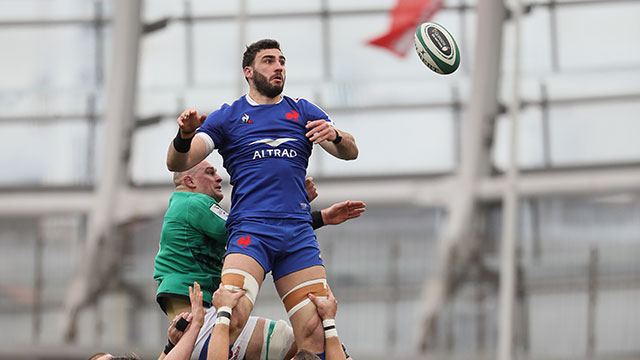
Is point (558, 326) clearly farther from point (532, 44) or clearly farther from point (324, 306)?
point (324, 306)

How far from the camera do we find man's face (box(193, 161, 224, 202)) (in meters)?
5.68

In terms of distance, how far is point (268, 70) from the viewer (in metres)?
5.08

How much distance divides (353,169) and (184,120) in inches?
368

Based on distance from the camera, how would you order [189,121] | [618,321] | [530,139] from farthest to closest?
[530,139]
[618,321]
[189,121]

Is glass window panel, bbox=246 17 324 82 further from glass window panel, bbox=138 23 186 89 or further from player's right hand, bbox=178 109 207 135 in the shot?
player's right hand, bbox=178 109 207 135

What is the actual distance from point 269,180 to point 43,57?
421 inches

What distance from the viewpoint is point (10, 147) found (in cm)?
1480

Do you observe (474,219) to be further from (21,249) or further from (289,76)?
(21,249)

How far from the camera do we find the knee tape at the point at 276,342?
17.8 feet

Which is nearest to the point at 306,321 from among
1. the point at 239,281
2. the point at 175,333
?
the point at 239,281

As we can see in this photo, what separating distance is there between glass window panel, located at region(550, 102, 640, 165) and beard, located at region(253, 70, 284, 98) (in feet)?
30.0

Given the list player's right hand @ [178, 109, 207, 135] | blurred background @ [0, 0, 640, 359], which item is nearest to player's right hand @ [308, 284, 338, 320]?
player's right hand @ [178, 109, 207, 135]

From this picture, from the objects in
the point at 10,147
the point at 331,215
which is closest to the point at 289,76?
the point at 10,147

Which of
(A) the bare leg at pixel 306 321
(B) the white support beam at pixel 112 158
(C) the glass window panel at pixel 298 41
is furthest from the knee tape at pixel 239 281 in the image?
(C) the glass window panel at pixel 298 41
